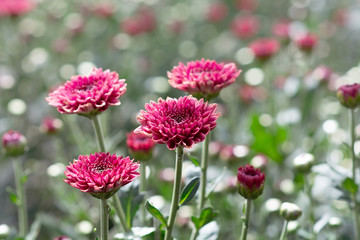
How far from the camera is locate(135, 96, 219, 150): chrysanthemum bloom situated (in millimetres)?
743

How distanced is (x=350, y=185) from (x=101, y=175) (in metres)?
0.64

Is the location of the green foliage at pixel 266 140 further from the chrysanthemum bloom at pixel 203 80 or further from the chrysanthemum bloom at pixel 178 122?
the chrysanthemum bloom at pixel 178 122

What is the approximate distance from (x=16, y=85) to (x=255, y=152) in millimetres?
1207

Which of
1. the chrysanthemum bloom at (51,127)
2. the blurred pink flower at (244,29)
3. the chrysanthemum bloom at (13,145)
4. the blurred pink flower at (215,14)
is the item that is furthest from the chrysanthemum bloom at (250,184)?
the blurred pink flower at (215,14)

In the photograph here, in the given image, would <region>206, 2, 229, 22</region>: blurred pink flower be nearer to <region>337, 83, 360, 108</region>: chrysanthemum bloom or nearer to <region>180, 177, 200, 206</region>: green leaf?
<region>337, 83, 360, 108</region>: chrysanthemum bloom

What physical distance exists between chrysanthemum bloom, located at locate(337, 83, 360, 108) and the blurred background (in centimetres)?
16

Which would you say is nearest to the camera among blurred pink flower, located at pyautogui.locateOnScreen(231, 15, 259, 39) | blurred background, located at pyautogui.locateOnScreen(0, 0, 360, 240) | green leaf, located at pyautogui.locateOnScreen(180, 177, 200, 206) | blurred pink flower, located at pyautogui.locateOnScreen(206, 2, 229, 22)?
green leaf, located at pyautogui.locateOnScreen(180, 177, 200, 206)

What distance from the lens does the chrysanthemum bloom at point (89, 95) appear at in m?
0.84

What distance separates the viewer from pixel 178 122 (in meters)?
0.79

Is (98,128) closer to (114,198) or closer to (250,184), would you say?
(114,198)

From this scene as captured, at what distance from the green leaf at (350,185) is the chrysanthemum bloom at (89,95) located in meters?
0.59

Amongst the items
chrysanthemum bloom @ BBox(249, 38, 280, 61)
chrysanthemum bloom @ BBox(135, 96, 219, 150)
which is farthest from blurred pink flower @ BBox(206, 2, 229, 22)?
chrysanthemum bloom @ BBox(135, 96, 219, 150)

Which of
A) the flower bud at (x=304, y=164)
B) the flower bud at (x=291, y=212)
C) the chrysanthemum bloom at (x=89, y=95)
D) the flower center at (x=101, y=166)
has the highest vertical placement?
the chrysanthemum bloom at (x=89, y=95)

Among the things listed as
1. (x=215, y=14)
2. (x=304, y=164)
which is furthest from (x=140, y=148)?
(x=215, y=14)
